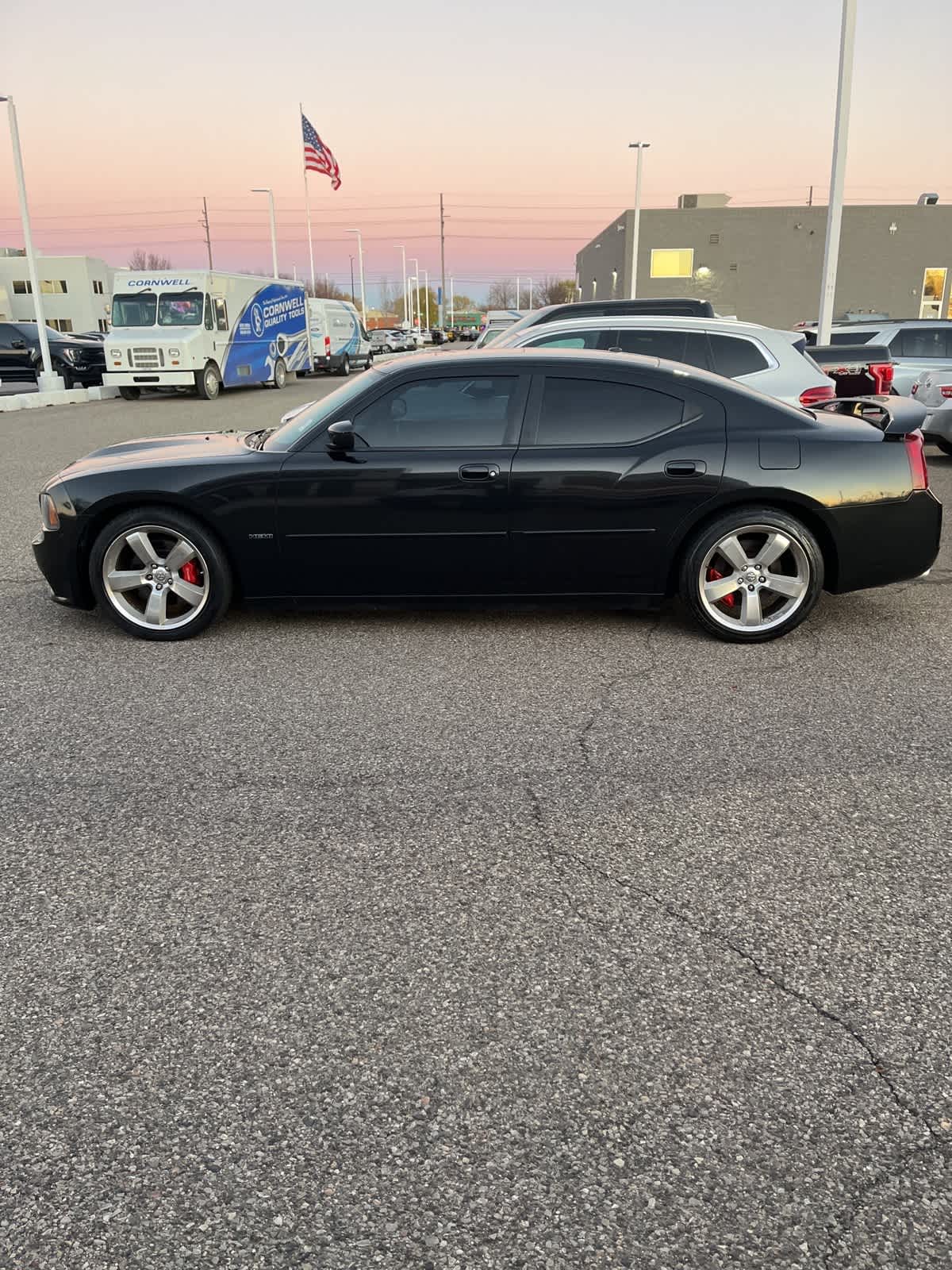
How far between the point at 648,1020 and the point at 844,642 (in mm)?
3549

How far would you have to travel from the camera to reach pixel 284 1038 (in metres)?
2.47

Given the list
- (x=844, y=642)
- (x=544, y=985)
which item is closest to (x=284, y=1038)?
(x=544, y=985)

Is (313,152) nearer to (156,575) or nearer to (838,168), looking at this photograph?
(838,168)

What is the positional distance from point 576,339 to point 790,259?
157 feet

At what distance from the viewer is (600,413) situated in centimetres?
546

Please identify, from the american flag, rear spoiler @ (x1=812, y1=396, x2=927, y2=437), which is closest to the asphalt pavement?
rear spoiler @ (x1=812, y1=396, x2=927, y2=437)

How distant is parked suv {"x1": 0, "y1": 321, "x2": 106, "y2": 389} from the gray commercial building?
31684 millimetres

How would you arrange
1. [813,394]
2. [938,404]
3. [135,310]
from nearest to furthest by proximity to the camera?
[813,394] < [938,404] < [135,310]

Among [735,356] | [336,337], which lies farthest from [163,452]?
[336,337]

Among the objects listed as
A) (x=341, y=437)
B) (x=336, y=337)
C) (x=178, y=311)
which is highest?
(x=178, y=311)

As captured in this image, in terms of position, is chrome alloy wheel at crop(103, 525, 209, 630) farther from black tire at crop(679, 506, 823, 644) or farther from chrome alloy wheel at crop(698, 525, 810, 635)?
chrome alloy wheel at crop(698, 525, 810, 635)

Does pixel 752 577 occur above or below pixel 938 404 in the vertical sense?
below

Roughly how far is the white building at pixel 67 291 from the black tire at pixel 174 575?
83157 mm

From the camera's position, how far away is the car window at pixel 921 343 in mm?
14969
